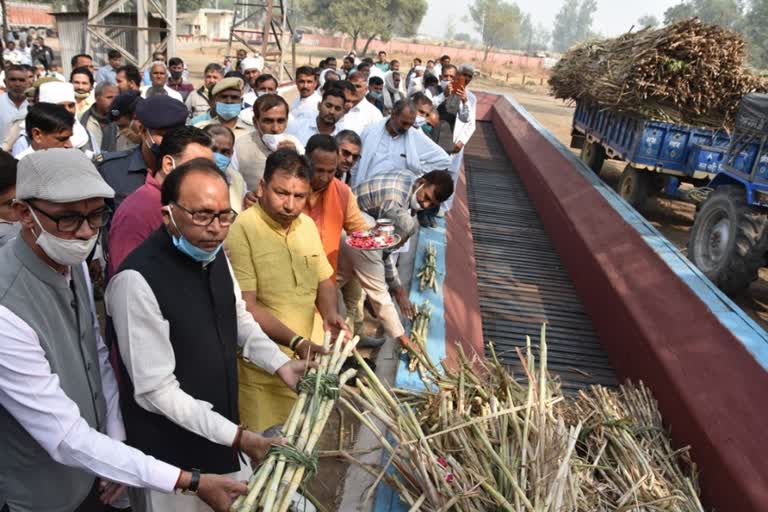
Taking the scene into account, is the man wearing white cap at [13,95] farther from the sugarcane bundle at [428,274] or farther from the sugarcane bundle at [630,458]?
the sugarcane bundle at [630,458]

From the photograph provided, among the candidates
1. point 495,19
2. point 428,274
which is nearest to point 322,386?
point 428,274

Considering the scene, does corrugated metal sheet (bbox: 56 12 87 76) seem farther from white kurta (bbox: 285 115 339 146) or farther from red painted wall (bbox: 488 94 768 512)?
red painted wall (bbox: 488 94 768 512)

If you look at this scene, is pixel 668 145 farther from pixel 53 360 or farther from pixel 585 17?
pixel 585 17

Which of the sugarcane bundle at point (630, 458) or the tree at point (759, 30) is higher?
the tree at point (759, 30)

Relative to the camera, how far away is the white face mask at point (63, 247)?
5.33 ft

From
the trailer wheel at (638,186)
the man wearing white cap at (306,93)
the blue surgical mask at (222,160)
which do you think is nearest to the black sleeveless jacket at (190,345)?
the blue surgical mask at (222,160)

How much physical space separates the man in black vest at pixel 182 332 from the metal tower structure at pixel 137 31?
9528 mm

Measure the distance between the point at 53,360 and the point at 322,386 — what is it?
827mm

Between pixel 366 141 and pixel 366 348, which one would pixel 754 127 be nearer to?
pixel 366 141

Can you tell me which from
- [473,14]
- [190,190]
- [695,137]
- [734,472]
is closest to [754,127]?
[695,137]

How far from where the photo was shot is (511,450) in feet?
7.73

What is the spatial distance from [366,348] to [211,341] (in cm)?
288

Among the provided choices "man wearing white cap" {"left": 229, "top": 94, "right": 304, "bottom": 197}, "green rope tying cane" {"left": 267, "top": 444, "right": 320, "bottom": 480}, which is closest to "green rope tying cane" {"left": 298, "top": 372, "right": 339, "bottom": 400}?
"green rope tying cane" {"left": 267, "top": 444, "right": 320, "bottom": 480}

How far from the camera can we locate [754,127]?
606 cm
